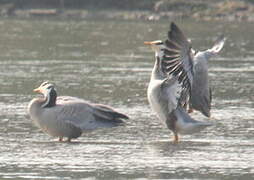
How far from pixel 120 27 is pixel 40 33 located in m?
6.57

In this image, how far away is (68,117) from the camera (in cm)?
1449

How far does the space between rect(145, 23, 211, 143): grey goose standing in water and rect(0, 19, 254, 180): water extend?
277 millimetres

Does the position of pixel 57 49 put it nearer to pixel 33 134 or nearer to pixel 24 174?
pixel 33 134

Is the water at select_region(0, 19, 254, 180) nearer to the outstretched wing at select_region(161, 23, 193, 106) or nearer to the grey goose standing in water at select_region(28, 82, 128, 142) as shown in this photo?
the grey goose standing in water at select_region(28, 82, 128, 142)

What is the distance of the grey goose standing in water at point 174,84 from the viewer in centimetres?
1434

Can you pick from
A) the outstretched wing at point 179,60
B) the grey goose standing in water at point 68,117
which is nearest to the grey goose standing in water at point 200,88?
the outstretched wing at point 179,60

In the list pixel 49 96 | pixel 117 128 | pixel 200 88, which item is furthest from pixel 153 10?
pixel 49 96

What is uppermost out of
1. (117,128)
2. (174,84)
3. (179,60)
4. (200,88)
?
(179,60)

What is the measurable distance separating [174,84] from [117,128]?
5.17 ft

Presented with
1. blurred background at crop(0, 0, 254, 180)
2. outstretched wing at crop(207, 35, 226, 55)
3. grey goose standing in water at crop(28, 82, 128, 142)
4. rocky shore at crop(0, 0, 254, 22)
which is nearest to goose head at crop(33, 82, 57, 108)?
grey goose standing in water at crop(28, 82, 128, 142)

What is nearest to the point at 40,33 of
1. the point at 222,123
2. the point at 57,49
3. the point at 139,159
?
the point at 57,49

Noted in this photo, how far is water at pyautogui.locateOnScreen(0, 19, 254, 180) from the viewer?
12.2 metres

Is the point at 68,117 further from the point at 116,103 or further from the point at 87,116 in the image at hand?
the point at 116,103

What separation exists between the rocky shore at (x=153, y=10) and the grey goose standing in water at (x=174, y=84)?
130ft
